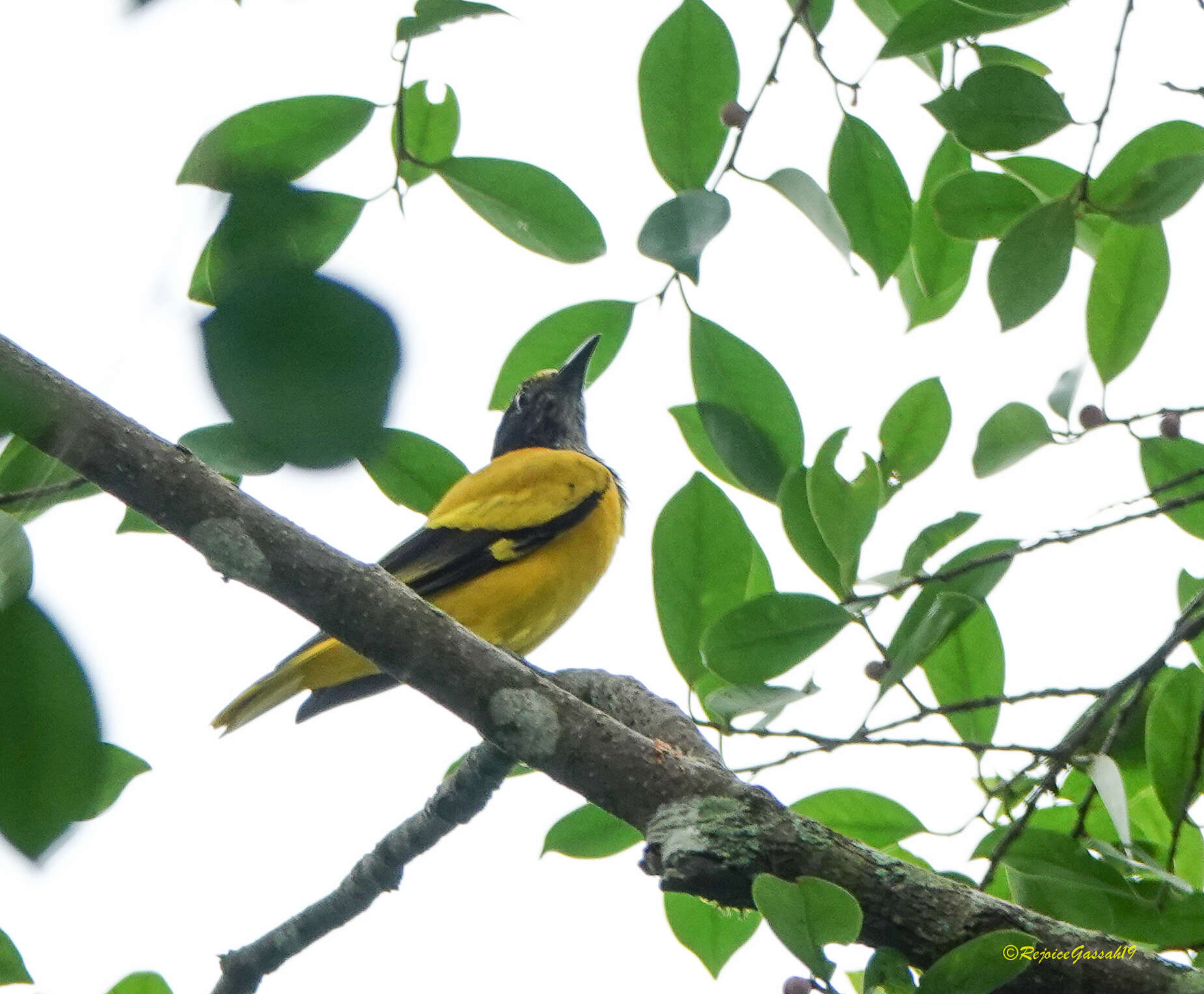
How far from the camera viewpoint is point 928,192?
8.57 feet

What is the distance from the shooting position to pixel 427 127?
2266mm

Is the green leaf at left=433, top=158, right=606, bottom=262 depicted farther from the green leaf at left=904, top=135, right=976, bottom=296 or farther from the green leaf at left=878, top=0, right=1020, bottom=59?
the green leaf at left=904, top=135, right=976, bottom=296

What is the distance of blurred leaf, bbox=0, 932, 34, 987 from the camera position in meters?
1.80

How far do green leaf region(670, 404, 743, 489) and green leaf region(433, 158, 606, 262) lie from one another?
434 millimetres

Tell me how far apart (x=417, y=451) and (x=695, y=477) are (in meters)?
0.71

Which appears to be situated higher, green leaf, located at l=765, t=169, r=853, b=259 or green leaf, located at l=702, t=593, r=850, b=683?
green leaf, located at l=765, t=169, r=853, b=259

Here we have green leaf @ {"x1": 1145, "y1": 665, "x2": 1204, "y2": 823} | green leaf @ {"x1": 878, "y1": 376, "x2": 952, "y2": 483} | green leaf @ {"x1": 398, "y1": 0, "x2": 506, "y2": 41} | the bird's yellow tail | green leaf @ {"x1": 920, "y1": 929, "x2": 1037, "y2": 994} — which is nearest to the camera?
green leaf @ {"x1": 398, "y1": 0, "x2": 506, "y2": 41}

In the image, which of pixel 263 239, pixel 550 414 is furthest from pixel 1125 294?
pixel 550 414

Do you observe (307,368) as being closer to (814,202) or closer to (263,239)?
(263,239)

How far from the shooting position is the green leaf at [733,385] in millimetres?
2293

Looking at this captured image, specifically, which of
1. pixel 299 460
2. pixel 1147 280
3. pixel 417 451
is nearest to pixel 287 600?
pixel 417 451

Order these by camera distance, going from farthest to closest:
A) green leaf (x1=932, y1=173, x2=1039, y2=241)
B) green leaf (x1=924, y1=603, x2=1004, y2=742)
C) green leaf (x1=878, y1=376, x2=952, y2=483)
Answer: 1. green leaf (x1=924, y1=603, x2=1004, y2=742)
2. green leaf (x1=878, y1=376, x2=952, y2=483)
3. green leaf (x1=932, y1=173, x2=1039, y2=241)

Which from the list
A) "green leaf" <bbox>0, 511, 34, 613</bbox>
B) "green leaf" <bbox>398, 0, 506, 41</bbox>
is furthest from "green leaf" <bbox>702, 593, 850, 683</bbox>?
"green leaf" <bbox>0, 511, 34, 613</bbox>

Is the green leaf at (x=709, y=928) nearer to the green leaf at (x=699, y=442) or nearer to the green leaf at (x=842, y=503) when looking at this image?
the green leaf at (x=842, y=503)
